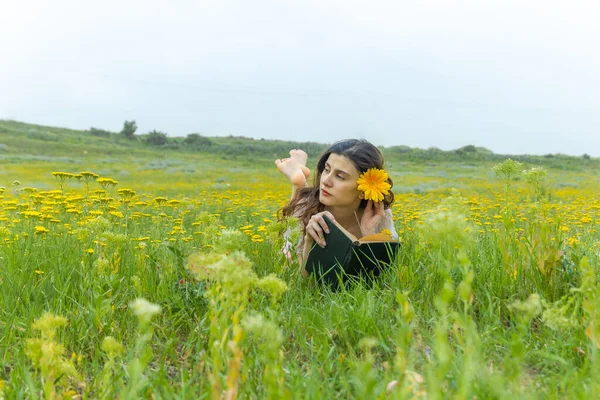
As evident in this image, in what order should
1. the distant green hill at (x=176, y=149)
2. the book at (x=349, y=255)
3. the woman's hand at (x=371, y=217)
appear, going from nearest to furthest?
the book at (x=349, y=255) → the woman's hand at (x=371, y=217) → the distant green hill at (x=176, y=149)

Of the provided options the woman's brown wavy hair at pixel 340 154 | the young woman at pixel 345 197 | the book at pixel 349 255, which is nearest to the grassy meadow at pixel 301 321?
the book at pixel 349 255

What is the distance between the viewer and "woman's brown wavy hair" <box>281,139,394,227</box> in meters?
4.02

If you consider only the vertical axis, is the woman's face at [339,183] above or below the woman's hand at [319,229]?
above

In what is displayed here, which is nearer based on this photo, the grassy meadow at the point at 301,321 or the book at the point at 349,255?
the grassy meadow at the point at 301,321

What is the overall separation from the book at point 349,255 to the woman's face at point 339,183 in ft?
1.91

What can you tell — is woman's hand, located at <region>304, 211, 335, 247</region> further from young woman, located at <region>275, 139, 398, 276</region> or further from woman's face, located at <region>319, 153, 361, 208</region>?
woman's face, located at <region>319, 153, 361, 208</region>

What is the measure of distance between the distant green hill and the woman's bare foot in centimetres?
2506

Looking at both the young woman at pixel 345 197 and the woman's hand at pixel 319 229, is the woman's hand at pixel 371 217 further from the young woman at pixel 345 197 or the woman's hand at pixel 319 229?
the woman's hand at pixel 319 229

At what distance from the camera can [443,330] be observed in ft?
3.93

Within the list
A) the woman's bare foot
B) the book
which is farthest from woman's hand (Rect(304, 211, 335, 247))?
the woman's bare foot

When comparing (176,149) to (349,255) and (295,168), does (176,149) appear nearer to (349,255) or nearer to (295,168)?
(295,168)

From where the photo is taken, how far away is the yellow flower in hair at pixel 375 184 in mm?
3539

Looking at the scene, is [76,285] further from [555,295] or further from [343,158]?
[555,295]

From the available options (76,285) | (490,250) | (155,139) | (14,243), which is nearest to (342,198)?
(490,250)
